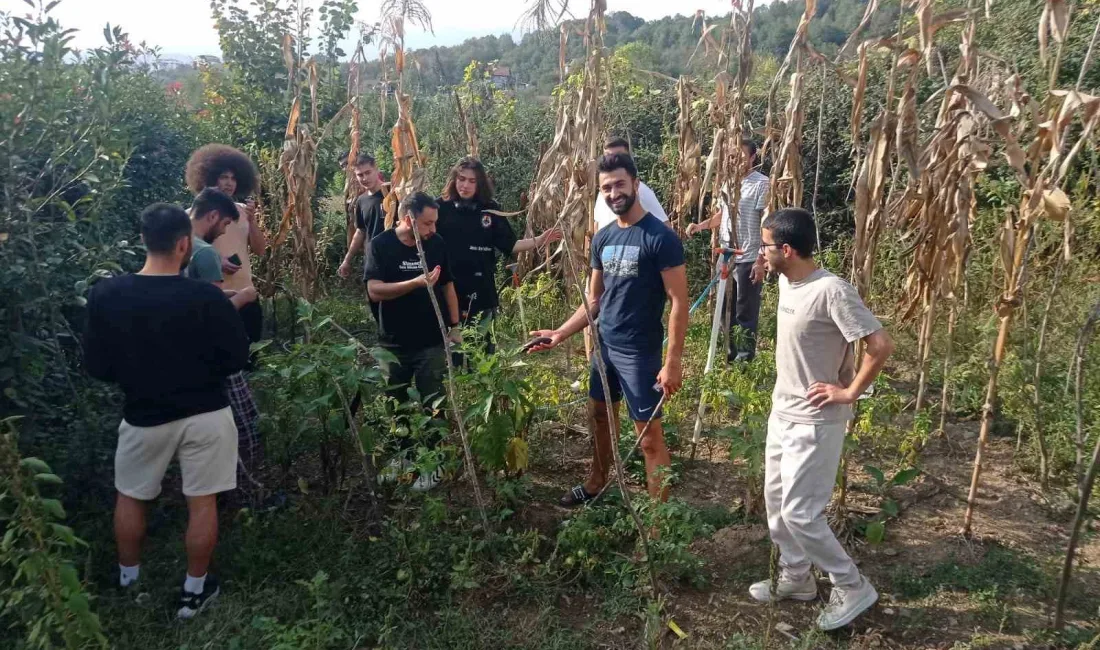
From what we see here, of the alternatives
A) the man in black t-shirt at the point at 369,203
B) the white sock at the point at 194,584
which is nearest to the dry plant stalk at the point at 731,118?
the man in black t-shirt at the point at 369,203

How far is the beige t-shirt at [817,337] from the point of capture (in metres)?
2.48

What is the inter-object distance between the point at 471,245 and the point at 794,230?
2396mm

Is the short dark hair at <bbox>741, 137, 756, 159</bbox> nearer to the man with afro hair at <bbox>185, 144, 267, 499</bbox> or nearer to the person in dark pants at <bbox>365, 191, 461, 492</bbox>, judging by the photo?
the person in dark pants at <bbox>365, 191, 461, 492</bbox>

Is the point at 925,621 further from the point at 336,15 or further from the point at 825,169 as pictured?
the point at 336,15

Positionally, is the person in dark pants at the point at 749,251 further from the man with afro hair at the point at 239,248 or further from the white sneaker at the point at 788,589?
the man with afro hair at the point at 239,248

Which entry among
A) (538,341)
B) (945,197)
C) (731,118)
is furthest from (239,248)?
(945,197)

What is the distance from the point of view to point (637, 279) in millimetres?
3209

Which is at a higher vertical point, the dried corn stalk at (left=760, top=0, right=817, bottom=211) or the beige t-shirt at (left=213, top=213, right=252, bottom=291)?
the dried corn stalk at (left=760, top=0, right=817, bottom=211)

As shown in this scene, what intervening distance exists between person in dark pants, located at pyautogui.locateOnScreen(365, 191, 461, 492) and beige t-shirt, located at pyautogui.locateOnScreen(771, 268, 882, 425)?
1.70m

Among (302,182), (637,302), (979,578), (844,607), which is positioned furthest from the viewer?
(302,182)

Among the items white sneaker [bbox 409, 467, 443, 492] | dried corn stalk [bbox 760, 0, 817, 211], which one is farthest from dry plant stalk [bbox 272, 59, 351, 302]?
dried corn stalk [bbox 760, 0, 817, 211]

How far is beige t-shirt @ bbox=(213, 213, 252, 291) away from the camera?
360 centimetres

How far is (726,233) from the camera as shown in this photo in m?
4.66

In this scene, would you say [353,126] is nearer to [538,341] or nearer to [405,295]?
[405,295]
